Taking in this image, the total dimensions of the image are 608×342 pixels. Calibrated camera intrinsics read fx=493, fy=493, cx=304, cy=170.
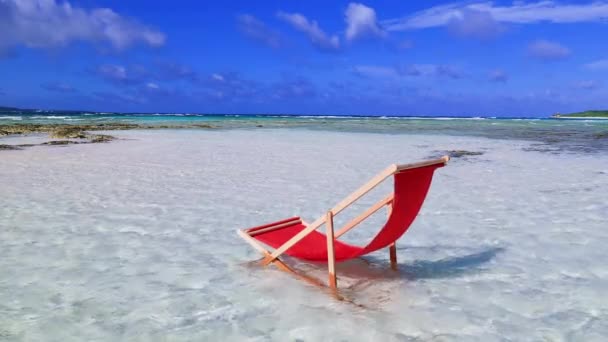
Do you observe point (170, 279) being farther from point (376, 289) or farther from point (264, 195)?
point (264, 195)

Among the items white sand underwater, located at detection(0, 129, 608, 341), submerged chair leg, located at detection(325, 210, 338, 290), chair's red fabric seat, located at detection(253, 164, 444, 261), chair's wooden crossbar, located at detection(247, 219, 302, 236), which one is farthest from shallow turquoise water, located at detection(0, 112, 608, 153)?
submerged chair leg, located at detection(325, 210, 338, 290)

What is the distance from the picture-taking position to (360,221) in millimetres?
4012

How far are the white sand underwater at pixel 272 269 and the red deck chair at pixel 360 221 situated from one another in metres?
0.25

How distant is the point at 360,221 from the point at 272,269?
1024mm

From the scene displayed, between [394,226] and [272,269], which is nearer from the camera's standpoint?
[394,226]

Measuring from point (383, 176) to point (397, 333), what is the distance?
1.04 metres

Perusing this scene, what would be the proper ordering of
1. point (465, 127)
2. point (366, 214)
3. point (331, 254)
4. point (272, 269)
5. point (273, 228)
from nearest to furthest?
point (331, 254) → point (366, 214) → point (272, 269) → point (273, 228) → point (465, 127)

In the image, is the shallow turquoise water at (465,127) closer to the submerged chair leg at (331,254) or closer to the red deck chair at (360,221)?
the red deck chair at (360,221)

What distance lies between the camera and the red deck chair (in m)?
Result: 3.64

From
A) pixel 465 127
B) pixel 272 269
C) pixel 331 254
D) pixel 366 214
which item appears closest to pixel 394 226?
pixel 366 214

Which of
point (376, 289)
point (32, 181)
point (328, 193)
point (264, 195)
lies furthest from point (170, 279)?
point (32, 181)

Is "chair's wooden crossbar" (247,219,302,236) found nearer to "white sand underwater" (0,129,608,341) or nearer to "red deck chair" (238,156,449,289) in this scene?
"red deck chair" (238,156,449,289)

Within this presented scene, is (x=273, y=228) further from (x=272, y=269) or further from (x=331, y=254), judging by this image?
(x=331, y=254)

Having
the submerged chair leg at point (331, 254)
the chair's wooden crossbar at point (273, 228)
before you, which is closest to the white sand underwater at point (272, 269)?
the submerged chair leg at point (331, 254)
